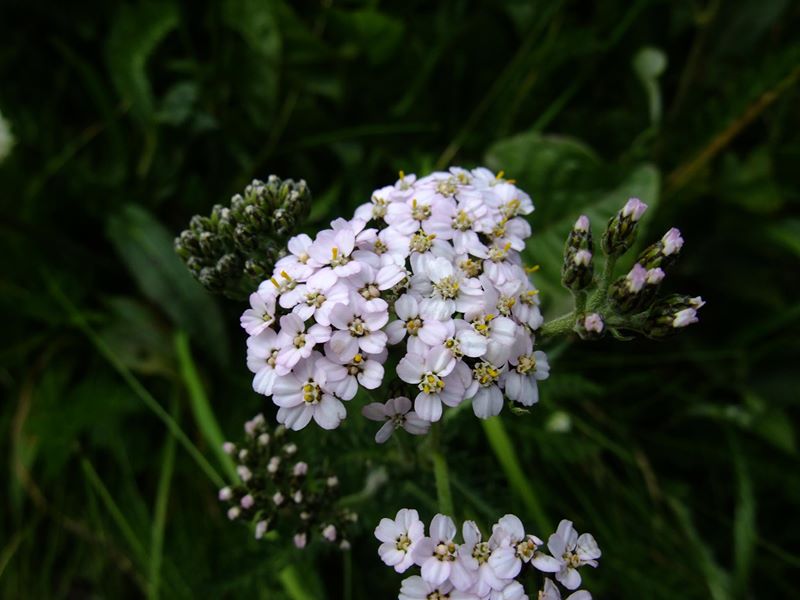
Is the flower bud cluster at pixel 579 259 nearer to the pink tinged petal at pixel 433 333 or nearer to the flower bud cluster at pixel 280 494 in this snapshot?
the pink tinged petal at pixel 433 333

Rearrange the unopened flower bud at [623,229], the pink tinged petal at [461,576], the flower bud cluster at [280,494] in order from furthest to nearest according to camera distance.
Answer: the flower bud cluster at [280,494]
the unopened flower bud at [623,229]
the pink tinged petal at [461,576]

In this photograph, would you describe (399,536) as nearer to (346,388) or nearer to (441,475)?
(441,475)

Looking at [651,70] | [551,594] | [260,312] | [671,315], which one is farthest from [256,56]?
[551,594]

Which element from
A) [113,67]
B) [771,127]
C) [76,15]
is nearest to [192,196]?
[113,67]

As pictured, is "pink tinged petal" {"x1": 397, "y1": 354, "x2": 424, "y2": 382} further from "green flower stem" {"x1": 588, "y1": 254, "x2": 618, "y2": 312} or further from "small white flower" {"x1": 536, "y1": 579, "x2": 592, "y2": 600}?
"small white flower" {"x1": 536, "y1": 579, "x2": 592, "y2": 600}

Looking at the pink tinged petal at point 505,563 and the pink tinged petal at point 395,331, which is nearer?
the pink tinged petal at point 505,563

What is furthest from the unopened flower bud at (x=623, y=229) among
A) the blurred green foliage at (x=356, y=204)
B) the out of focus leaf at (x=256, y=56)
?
the out of focus leaf at (x=256, y=56)
